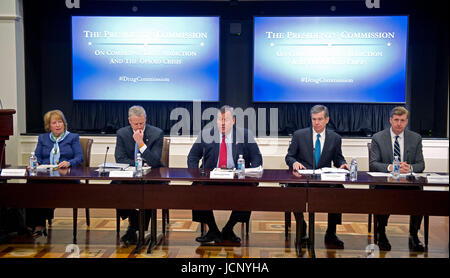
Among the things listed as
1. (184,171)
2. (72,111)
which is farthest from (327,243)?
(72,111)

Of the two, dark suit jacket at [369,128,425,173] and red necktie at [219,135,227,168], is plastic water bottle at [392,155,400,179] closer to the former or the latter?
dark suit jacket at [369,128,425,173]

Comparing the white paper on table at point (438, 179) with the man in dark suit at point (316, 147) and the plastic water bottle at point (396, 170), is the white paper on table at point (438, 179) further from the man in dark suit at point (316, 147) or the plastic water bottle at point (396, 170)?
the man in dark suit at point (316, 147)

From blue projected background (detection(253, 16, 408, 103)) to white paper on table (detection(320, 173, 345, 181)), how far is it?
2881 mm

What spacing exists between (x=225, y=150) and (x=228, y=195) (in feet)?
2.19

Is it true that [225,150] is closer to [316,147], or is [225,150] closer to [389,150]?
[316,147]

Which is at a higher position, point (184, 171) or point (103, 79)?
point (103, 79)

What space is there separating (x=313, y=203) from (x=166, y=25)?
371 cm

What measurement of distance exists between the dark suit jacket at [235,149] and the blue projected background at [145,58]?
220 cm

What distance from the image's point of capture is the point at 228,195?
3.31 m

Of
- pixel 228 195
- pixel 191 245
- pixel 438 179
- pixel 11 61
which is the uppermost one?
pixel 11 61

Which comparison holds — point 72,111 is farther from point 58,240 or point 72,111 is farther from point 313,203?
point 313,203

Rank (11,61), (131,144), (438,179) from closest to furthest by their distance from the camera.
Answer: (438,179) → (131,144) → (11,61)

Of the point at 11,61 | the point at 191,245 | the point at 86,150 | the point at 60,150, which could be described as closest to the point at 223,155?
the point at 191,245

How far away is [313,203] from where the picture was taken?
3227 mm
